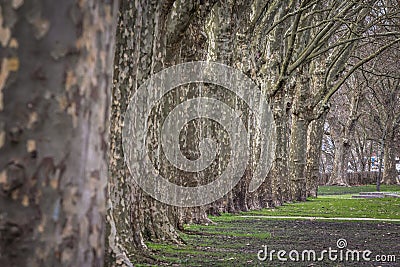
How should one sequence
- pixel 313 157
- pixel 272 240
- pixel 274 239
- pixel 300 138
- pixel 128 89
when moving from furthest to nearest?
pixel 313 157 < pixel 300 138 < pixel 274 239 < pixel 272 240 < pixel 128 89

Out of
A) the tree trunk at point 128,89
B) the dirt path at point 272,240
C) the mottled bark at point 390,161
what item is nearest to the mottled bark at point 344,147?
the mottled bark at point 390,161

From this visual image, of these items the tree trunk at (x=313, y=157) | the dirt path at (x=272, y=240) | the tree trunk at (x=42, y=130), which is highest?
the tree trunk at (x=313, y=157)

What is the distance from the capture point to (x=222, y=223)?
683 inches

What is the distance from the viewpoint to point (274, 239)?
1348 centimetres

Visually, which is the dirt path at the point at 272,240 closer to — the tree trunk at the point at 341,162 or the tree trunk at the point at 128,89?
the tree trunk at the point at 128,89

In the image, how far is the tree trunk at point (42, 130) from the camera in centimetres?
286

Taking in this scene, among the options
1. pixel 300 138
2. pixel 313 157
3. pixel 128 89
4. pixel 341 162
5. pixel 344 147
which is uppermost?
pixel 344 147

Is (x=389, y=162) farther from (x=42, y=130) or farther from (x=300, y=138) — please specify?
(x=42, y=130)

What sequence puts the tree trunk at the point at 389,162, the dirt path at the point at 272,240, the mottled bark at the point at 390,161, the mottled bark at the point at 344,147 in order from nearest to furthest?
1. the dirt path at the point at 272,240
2. the mottled bark at the point at 344,147
3. the mottled bark at the point at 390,161
4. the tree trunk at the point at 389,162

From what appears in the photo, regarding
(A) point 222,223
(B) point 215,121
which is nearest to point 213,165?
(B) point 215,121

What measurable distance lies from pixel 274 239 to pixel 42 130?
10.9 metres

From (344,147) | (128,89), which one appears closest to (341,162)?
(344,147)

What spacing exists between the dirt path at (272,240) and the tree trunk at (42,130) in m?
6.46

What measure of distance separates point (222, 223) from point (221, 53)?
4.46m
